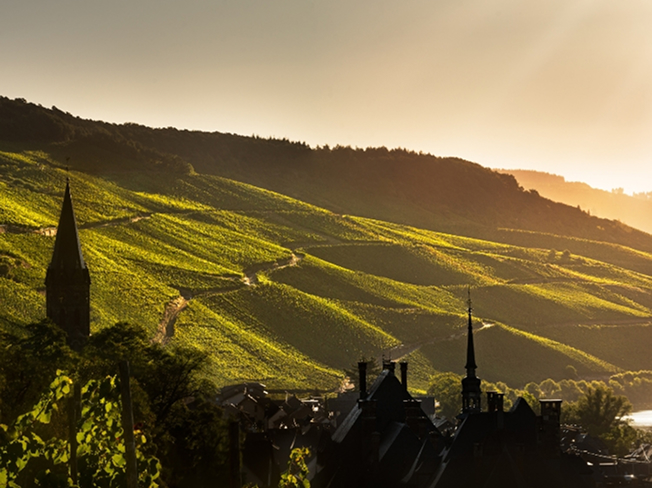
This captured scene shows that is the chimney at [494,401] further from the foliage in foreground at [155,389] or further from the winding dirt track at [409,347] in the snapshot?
the winding dirt track at [409,347]

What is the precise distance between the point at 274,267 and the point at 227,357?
58787 millimetres

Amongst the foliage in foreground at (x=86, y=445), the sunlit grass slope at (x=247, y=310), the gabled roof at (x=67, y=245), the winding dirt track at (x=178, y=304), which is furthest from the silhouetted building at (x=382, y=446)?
the winding dirt track at (x=178, y=304)

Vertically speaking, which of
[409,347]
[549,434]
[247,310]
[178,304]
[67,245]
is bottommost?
[409,347]

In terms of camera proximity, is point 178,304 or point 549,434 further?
point 178,304

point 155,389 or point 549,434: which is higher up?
point 549,434

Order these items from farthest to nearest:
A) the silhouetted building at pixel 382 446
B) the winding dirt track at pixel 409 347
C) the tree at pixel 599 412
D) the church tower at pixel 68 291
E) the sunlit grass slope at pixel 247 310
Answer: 1. the winding dirt track at pixel 409 347
2. the sunlit grass slope at pixel 247 310
3. the tree at pixel 599 412
4. the church tower at pixel 68 291
5. the silhouetted building at pixel 382 446

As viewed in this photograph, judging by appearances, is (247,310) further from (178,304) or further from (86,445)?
(86,445)

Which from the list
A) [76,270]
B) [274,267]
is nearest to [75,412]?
[76,270]

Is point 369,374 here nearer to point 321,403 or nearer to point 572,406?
point 321,403

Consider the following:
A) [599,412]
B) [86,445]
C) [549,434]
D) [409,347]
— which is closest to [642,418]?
[409,347]

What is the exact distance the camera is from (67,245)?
86625 mm

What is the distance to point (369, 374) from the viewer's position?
13750cm

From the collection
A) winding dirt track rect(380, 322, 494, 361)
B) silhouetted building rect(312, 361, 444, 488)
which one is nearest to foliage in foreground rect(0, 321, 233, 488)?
silhouetted building rect(312, 361, 444, 488)

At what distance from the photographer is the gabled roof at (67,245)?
282 ft
